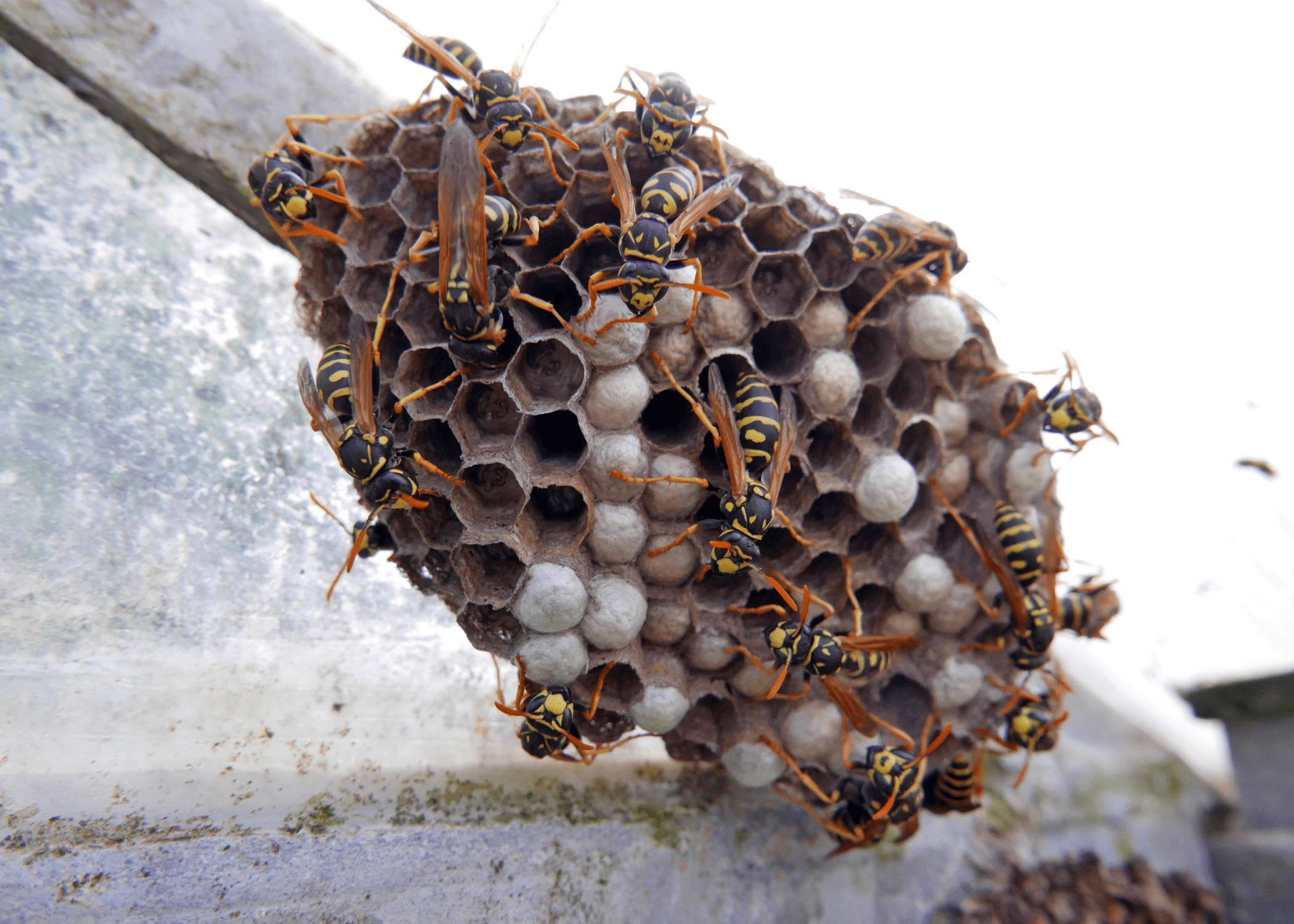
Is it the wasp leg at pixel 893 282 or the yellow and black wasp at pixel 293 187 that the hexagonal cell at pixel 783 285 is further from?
the yellow and black wasp at pixel 293 187

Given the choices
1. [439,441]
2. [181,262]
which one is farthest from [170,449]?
[439,441]

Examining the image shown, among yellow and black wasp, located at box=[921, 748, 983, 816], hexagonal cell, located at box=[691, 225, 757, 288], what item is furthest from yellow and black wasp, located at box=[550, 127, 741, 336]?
yellow and black wasp, located at box=[921, 748, 983, 816]

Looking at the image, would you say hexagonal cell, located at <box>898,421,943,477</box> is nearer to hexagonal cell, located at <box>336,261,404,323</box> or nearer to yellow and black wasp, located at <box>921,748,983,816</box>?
yellow and black wasp, located at <box>921,748,983,816</box>

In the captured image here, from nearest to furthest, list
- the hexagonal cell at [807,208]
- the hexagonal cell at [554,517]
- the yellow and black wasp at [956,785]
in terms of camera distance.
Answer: the hexagonal cell at [554,517], the hexagonal cell at [807,208], the yellow and black wasp at [956,785]

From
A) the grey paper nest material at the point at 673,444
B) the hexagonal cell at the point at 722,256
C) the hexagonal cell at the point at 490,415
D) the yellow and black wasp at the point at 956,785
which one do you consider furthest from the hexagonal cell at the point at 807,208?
the yellow and black wasp at the point at 956,785

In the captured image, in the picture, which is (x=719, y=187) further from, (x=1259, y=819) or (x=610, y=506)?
(x=1259, y=819)

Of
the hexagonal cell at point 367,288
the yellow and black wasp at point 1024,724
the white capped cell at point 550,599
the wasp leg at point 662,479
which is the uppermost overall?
the wasp leg at point 662,479
